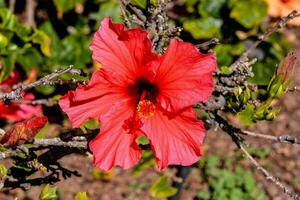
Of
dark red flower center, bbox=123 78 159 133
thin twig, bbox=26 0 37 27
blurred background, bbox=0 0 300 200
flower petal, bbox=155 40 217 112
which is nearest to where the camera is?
flower petal, bbox=155 40 217 112

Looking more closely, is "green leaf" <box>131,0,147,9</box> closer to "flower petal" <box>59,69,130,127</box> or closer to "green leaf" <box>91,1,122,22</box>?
"flower petal" <box>59,69,130,127</box>

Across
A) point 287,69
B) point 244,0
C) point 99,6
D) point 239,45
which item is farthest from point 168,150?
point 99,6

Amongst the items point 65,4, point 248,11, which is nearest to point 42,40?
point 65,4

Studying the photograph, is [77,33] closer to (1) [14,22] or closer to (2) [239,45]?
(1) [14,22]

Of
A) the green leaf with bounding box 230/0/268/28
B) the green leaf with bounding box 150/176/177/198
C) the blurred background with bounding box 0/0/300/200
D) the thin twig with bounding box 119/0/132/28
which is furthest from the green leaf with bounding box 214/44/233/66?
the thin twig with bounding box 119/0/132/28

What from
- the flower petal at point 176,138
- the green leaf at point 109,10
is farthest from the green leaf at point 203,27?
the flower petal at point 176,138

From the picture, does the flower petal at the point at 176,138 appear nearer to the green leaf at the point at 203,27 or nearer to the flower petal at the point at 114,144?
the flower petal at the point at 114,144
